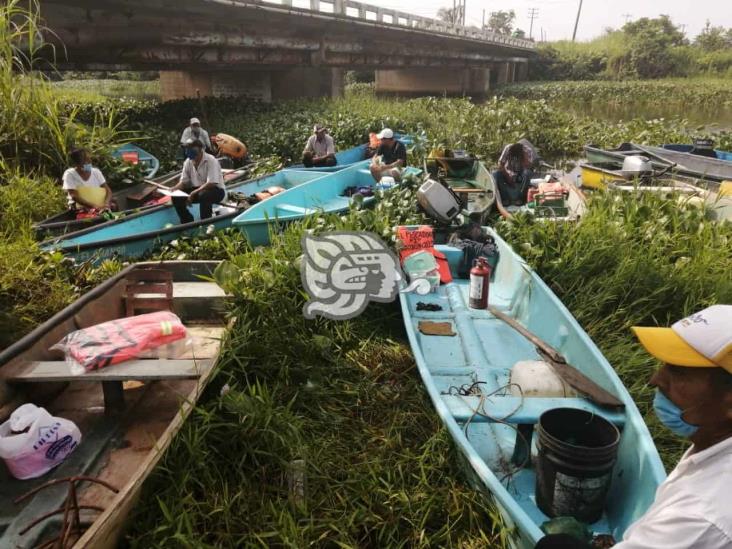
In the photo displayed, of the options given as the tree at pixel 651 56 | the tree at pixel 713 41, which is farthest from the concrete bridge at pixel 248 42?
the tree at pixel 713 41

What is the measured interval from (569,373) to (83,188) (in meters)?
6.54

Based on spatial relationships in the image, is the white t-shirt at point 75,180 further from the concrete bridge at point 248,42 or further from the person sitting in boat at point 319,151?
the person sitting in boat at point 319,151

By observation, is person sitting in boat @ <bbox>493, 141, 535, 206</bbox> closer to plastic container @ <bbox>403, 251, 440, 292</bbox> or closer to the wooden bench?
plastic container @ <bbox>403, 251, 440, 292</bbox>

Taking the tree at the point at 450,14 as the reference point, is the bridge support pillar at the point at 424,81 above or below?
below

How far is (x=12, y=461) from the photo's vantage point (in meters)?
2.78

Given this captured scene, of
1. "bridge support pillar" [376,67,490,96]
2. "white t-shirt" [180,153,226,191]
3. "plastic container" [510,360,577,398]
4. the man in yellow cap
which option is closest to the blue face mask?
the man in yellow cap

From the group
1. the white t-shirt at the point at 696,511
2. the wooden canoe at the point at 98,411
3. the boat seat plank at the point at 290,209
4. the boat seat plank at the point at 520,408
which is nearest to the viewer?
the white t-shirt at the point at 696,511

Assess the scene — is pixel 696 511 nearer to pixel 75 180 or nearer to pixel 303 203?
pixel 303 203

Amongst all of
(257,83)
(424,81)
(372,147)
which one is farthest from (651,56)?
(372,147)

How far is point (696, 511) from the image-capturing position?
1.35 m

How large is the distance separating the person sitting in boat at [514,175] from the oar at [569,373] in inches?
165

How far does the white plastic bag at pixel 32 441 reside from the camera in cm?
278

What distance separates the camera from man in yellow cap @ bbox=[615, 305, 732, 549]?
1.34 meters

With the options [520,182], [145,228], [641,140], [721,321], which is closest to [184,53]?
[145,228]
